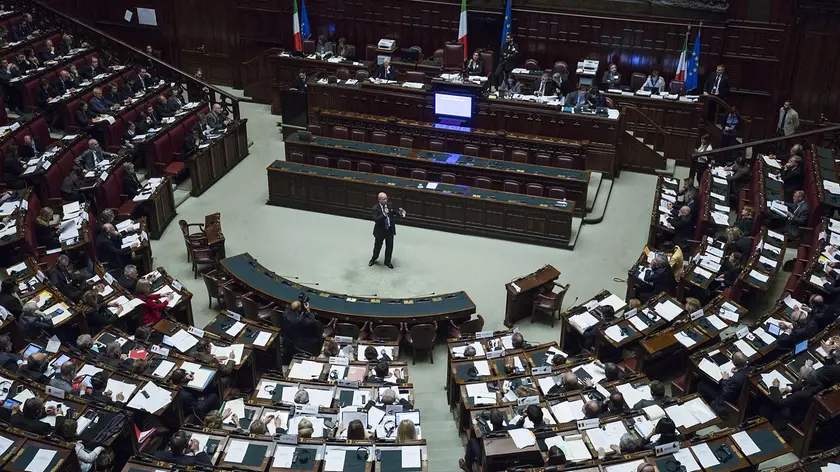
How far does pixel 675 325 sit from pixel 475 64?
11.8 m

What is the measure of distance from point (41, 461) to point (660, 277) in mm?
11017

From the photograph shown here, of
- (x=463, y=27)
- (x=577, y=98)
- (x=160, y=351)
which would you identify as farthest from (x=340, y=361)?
(x=463, y=27)

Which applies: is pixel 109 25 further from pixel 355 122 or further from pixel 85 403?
pixel 85 403

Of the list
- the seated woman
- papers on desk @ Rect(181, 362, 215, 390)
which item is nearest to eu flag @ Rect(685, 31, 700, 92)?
papers on desk @ Rect(181, 362, 215, 390)

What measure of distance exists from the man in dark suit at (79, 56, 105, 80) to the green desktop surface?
10693mm

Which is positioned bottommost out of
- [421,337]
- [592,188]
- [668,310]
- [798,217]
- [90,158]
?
[421,337]

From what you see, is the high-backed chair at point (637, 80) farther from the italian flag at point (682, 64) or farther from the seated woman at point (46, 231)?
the seated woman at point (46, 231)

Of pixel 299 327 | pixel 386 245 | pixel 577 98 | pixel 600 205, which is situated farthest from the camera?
pixel 577 98

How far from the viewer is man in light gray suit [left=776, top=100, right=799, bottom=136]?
21562mm

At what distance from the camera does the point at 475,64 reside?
23922 millimetres

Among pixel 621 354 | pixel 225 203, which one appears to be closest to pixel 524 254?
pixel 621 354

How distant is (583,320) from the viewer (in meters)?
15.0

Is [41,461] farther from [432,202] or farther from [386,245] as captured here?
[432,202]

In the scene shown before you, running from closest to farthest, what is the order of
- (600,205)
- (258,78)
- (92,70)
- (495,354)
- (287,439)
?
(287,439)
(495,354)
(600,205)
(92,70)
(258,78)
